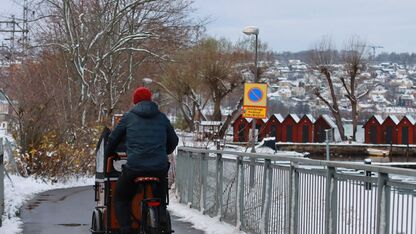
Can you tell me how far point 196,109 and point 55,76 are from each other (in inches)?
1638

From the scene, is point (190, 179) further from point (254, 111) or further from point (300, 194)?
point (254, 111)

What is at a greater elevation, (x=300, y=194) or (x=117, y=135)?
(x=117, y=135)

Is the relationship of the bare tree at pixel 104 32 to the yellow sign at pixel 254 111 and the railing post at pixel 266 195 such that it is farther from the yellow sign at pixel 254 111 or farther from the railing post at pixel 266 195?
the railing post at pixel 266 195

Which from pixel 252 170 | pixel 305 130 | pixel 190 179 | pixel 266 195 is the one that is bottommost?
pixel 305 130

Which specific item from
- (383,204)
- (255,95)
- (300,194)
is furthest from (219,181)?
(255,95)

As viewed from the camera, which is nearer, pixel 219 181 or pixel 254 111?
pixel 219 181

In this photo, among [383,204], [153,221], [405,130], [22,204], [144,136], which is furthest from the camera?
[405,130]

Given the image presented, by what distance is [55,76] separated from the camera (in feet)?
133

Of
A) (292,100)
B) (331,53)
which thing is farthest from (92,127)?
(292,100)

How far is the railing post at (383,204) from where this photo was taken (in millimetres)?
7191

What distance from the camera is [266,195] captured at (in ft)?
36.5

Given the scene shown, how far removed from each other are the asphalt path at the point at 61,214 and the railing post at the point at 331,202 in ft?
14.0

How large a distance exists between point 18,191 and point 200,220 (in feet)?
23.0

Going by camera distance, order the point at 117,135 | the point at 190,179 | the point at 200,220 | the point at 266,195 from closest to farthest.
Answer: the point at 117,135
the point at 266,195
the point at 200,220
the point at 190,179
